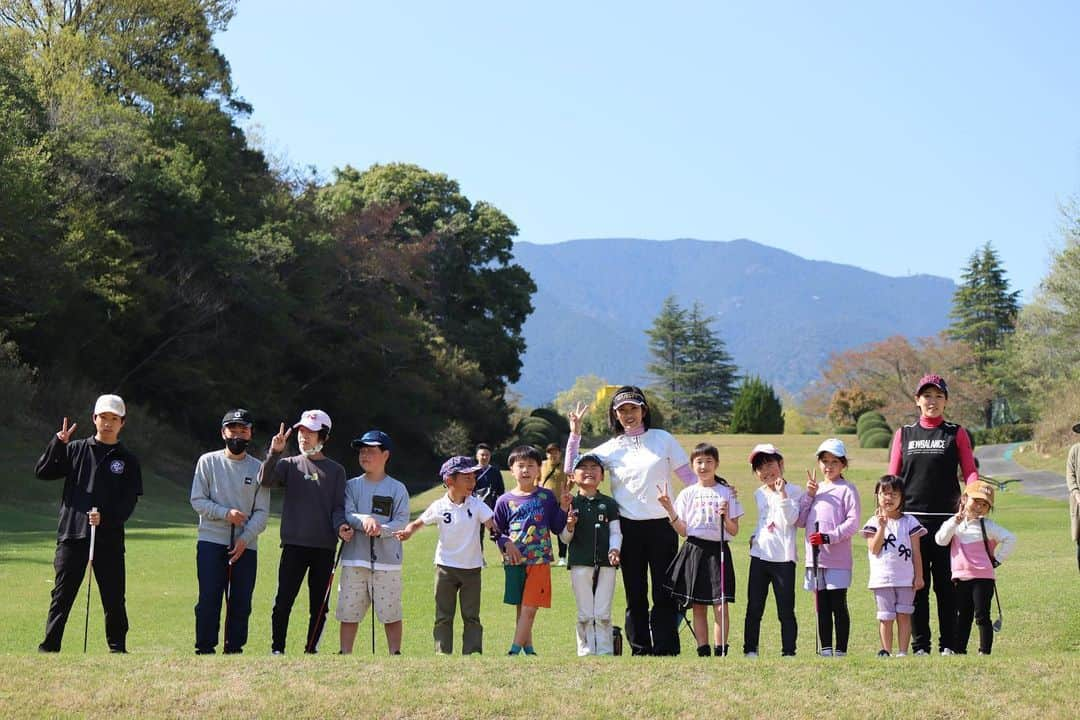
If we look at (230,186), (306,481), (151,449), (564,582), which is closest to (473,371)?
(230,186)

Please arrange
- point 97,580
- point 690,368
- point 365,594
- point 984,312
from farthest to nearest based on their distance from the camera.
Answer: point 690,368, point 984,312, point 365,594, point 97,580

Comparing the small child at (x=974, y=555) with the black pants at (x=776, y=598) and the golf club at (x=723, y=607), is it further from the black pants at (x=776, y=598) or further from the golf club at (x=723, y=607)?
the golf club at (x=723, y=607)

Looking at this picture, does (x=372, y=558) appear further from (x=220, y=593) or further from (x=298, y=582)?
A: (x=220, y=593)

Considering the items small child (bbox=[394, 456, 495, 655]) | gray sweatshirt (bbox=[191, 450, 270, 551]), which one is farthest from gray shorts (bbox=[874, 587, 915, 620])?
gray sweatshirt (bbox=[191, 450, 270, 551])

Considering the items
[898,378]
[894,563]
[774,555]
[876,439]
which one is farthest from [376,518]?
[898,378]

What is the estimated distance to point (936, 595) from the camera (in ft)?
32.4

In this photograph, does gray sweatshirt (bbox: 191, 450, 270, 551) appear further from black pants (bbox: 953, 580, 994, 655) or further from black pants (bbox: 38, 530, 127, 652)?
black pants (bbox: 953, 580, 994, 655)

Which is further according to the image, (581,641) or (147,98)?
(147,98)

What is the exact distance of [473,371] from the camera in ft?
182

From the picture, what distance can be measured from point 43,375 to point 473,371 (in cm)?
2041

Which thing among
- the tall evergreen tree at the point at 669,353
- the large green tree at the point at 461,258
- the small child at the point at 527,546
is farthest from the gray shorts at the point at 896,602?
the tall evergreen tree at the point at 669,353

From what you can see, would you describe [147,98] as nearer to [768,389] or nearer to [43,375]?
[43,375]

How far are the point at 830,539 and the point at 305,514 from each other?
151 inches

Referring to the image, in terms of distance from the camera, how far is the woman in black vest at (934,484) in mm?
9828
